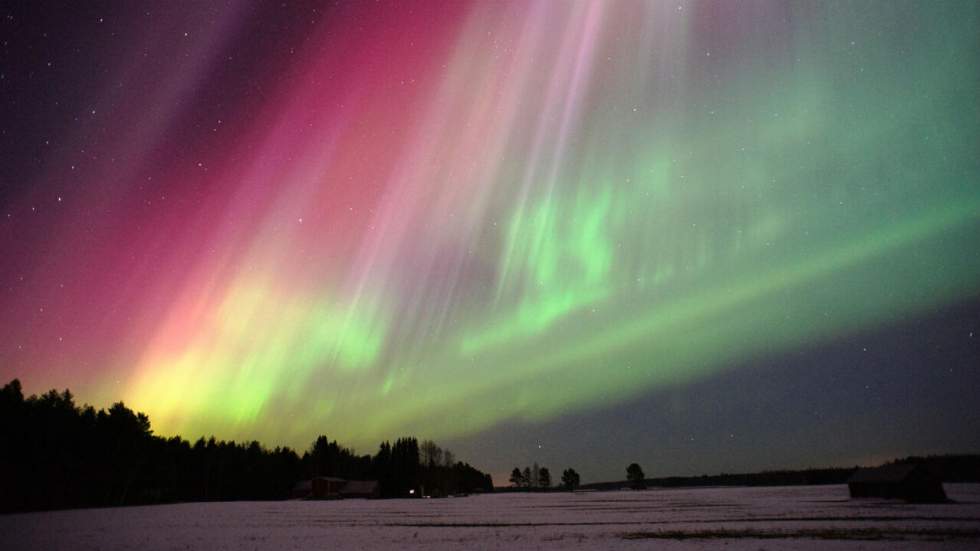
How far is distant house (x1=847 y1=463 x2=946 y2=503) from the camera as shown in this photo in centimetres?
6712

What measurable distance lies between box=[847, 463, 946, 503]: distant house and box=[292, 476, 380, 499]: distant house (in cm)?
12496

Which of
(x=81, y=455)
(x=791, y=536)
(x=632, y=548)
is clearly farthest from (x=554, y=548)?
(x=81, y=455)

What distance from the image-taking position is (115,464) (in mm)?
105000

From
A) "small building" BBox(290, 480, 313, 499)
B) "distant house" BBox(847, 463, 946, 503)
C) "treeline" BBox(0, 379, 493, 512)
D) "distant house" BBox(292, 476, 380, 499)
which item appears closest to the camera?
"distant house" BBox(847, 463, 946, 503)

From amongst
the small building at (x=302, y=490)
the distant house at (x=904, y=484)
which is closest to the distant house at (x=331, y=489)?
the small building at (x=302, y=490)

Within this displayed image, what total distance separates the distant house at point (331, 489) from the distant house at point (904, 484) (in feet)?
410

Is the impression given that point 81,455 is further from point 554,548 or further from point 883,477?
point 883,477

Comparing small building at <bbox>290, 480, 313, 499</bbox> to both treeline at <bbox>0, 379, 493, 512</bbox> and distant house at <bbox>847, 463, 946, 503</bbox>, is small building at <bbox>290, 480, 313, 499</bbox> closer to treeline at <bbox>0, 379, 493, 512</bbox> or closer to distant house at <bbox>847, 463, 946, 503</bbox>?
treeline at <bbox>0, 379, 493, 512</bbox>

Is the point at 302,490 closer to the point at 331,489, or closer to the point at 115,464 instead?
the point at 331,489

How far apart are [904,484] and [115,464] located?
119 meters

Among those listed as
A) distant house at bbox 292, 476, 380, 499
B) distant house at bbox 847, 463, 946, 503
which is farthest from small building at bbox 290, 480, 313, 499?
distant house at bbox 847, 463, 946, 503

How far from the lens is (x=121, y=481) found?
107 m

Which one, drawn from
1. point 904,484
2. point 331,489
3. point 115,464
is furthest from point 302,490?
point 904,484

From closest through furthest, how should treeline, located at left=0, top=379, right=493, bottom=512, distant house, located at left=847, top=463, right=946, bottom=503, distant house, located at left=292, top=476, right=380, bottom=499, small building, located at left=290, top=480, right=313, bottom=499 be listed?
distant house, located at left=847, top=463, right=946, bottom=503
treeline, located at left=0, top=379, right=493, bottom=512
distant house, located at left=292, top=476, right=380, bottom=499
small building, located at left=290, top=480, right=313, bottom=499
